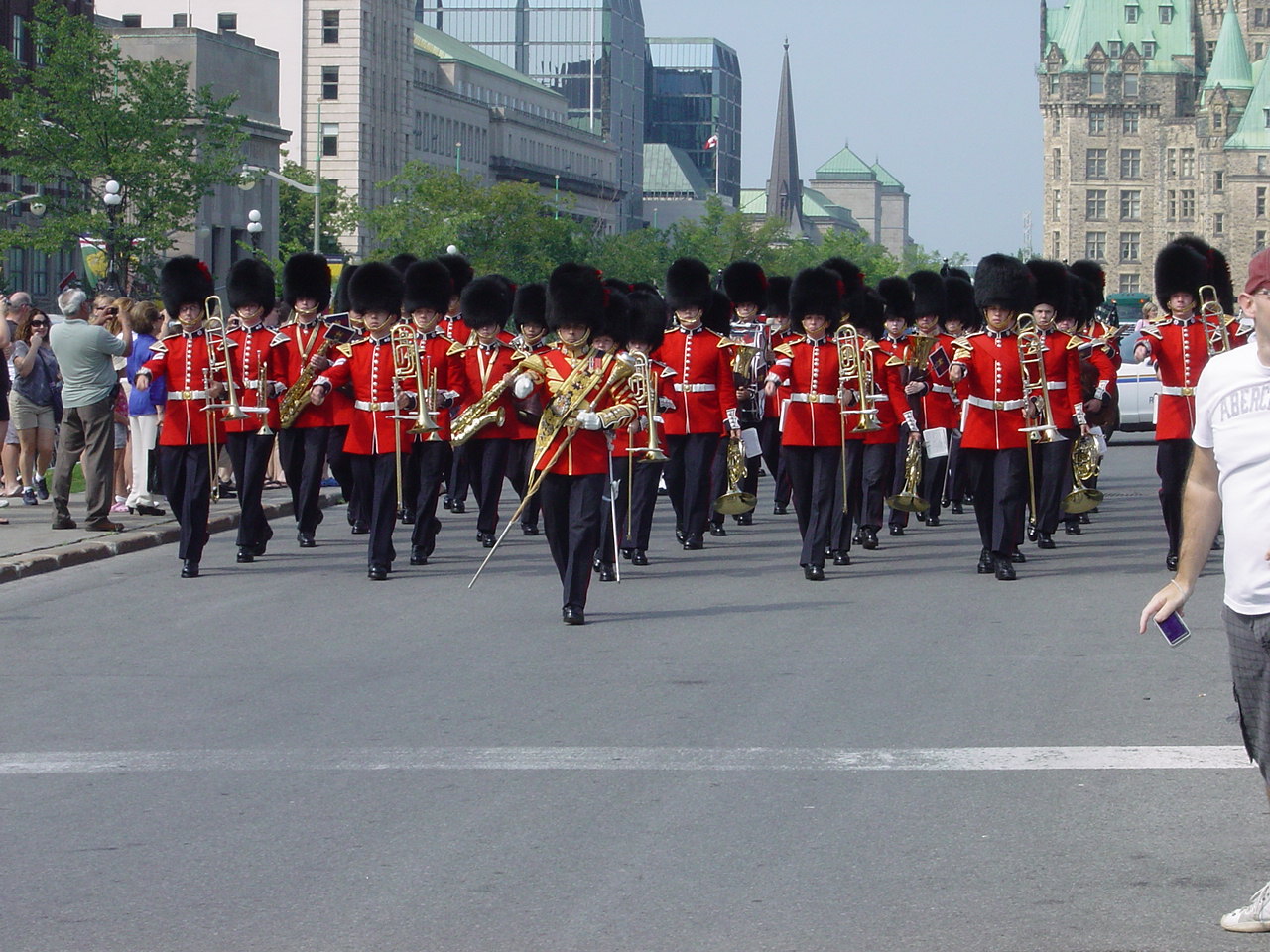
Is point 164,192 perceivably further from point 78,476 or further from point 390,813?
point 390,813

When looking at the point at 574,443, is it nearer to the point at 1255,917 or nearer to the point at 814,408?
the point at 814,408

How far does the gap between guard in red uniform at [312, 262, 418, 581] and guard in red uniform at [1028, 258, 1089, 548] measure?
422cm

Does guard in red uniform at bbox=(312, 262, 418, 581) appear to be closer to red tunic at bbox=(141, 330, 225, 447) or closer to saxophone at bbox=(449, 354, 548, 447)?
saxophone at bbox=(449, 354, 548, 447)

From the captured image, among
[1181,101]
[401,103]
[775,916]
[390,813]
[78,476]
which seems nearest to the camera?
[775,916]

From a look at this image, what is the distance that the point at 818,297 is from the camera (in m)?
15.1

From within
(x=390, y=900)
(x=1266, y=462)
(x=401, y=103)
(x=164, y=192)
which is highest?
(x=401, y=103)

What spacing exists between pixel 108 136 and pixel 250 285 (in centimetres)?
3346

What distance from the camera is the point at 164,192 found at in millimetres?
48094

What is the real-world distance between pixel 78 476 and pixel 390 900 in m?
16.6

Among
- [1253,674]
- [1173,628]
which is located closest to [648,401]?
[1173,628]

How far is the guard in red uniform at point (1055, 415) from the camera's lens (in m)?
14.7

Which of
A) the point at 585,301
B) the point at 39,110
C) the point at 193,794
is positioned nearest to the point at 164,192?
the point at 39,110

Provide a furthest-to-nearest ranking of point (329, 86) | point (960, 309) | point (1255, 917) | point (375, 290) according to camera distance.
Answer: point (329, 86), point (960, 309), point (375, 290), point (1255, 917)

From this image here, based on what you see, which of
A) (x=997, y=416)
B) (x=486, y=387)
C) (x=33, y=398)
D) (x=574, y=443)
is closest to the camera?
(x=574, y=443)
